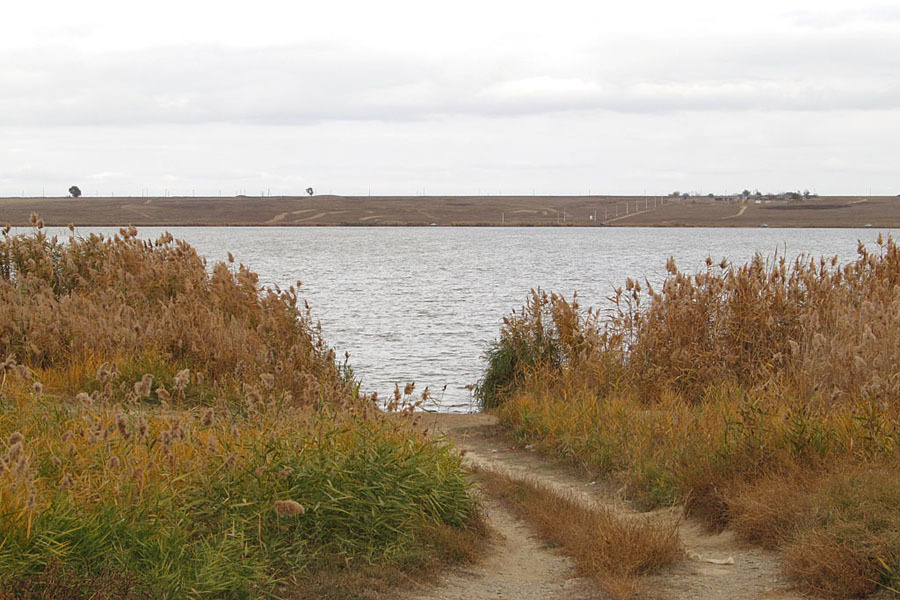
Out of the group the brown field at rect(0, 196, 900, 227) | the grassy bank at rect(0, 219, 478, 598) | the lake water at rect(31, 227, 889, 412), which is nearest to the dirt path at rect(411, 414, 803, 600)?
the grassy bank at rect(0, 219, 478, 598)

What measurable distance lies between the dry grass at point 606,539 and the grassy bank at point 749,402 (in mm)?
726

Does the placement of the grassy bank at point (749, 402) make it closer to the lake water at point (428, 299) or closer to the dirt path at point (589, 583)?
the dirt path at point (589, 583)

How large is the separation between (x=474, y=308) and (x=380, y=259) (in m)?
41.4

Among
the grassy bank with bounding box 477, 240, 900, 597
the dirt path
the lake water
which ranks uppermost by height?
the grassy bank with bounding box 477, 240, 900, 597

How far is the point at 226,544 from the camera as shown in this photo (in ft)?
17.3

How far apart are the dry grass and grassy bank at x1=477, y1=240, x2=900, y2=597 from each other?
73 centimetres

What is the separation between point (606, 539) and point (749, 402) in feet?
8.24

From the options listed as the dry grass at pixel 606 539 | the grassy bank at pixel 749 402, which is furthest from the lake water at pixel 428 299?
the dry grass at pixel 606 539

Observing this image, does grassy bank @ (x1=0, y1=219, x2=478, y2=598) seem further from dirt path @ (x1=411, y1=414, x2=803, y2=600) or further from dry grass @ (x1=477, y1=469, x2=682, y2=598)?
dry grass @ (x1=477, y1=469, x2=682, y2=598)

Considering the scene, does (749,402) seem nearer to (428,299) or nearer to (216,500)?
(216,500)

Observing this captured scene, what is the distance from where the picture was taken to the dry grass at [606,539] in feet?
19.4

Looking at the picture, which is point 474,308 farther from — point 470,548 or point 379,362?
point 470,548

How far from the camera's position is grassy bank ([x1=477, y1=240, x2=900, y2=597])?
19.9 feet

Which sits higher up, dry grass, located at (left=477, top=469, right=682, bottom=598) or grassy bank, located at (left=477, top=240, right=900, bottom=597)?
grassy bank, located at (left=477, top=240, right=900, bottom=597)
